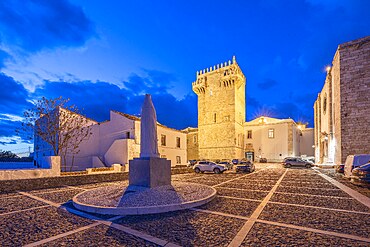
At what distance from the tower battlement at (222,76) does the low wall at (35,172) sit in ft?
113

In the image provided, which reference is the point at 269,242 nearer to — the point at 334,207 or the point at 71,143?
the point at 334,207

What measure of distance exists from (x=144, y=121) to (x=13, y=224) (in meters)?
5.32

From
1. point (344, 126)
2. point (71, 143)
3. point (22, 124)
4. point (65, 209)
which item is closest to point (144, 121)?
point (65, 209)

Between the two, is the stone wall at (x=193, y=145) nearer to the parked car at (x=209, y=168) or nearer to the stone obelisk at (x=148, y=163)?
the parked car at (x=209, y=168)

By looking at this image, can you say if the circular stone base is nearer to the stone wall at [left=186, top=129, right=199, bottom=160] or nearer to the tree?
the tree

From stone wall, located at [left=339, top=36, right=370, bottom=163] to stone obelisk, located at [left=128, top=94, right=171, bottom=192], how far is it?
20.0 metres

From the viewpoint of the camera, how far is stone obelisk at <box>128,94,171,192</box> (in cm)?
805

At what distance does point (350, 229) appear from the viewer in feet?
14.3

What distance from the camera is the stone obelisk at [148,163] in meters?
8.05

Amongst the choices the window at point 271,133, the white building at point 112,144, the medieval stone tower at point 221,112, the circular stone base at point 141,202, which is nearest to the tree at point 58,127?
→ the white building at point 112,144

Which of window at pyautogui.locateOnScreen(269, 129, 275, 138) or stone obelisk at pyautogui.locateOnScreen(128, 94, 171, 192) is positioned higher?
window at pyautogui.locateOnScreen(269, 129, 275, 138)

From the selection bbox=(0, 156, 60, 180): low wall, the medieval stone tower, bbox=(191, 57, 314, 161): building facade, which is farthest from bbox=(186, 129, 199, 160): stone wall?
bbox=(0, 156, 60, 180): low wall

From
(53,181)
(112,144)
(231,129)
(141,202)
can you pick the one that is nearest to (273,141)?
(231,129)

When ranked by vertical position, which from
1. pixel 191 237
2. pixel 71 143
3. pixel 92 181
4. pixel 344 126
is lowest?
pixel 92 181
